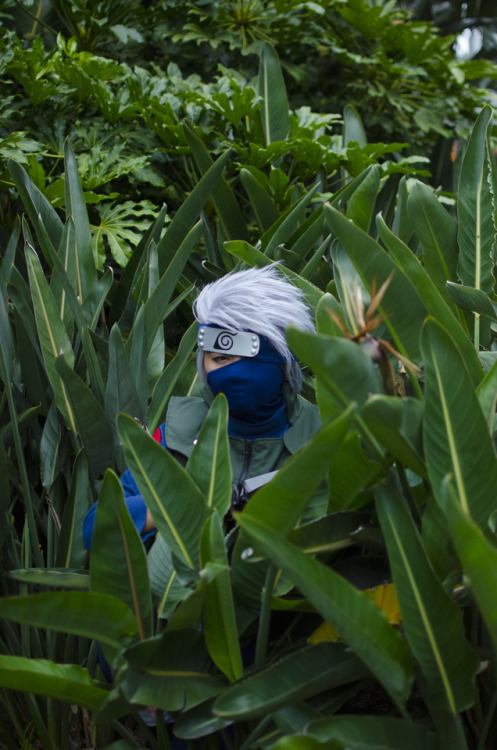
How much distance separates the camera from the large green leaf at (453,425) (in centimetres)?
87

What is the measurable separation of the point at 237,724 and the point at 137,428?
1.61 feet

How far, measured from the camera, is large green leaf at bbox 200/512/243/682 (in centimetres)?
94

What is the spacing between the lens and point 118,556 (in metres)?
0.96

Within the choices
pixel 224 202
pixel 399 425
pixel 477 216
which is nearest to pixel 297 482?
pixel 399 425

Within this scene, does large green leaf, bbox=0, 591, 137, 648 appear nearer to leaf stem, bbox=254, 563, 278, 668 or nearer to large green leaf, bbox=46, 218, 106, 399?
leaf stem, bbox=254, 563, 278, 668

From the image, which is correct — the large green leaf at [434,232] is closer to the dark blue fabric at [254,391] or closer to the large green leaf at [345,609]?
the dark blue fabric at [254,391]

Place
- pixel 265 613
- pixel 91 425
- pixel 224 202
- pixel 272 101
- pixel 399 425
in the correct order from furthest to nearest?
pixel 272 101 < pixel 224 202 < pixel 91 425 < pixel 265 613 < pixel 399 425

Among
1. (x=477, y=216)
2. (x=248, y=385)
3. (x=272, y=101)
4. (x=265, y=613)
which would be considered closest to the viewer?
(x=265, y=613)

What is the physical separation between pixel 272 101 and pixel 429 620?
2098 millimetres

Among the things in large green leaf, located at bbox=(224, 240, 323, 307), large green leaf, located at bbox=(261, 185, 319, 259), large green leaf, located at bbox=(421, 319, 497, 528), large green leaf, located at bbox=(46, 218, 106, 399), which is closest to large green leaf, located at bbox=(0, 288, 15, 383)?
large green leaf, located at bbox=(46, 218, 106, 399)

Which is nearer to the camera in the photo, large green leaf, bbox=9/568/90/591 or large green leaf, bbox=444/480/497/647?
large green leaf, bbox=444/480/497/647

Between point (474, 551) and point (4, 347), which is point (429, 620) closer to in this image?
point (474, 551)

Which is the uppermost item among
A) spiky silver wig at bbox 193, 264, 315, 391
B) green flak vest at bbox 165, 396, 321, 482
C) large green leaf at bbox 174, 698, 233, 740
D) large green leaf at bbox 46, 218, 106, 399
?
spiky silver wig at bbox 193, 264, 315, 391

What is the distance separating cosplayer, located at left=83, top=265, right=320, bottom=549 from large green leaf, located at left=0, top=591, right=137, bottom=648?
0.80ft
